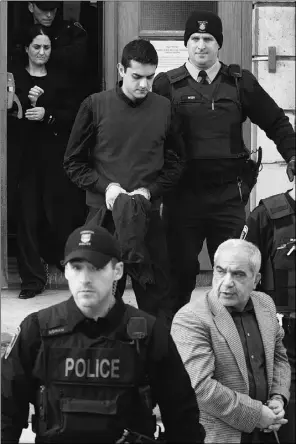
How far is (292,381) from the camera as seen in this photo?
265 inches

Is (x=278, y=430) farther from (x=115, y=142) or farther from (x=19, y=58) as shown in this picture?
(x=19, y=58)

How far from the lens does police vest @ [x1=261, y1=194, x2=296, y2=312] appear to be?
6.77 metres

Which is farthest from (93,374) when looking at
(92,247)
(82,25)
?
(82,25)

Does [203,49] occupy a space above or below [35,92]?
above

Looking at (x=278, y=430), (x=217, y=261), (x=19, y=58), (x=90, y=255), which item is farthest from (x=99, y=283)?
(x=19, y=58)

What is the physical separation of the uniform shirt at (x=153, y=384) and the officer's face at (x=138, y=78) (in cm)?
217

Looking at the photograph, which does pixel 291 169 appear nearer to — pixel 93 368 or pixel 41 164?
pixel 41 164

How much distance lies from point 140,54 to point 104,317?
222 cm

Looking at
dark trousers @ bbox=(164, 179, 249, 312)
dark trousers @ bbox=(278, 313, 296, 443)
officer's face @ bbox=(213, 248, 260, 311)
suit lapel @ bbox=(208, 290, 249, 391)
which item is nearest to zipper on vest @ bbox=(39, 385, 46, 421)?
suit lapel @ bbox=(208, 290, 249, 391)

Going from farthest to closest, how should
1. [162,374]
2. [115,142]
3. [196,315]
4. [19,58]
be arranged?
[19,58] < [115,142] < [196,315] < [162,374]

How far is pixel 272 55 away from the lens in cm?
911

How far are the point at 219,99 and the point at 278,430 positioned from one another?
6.50ft

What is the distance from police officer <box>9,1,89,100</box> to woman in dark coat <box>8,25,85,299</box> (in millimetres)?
89

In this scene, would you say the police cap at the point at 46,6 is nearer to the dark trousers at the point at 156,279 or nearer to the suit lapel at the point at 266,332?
the dark trousers at the point at 156,279
